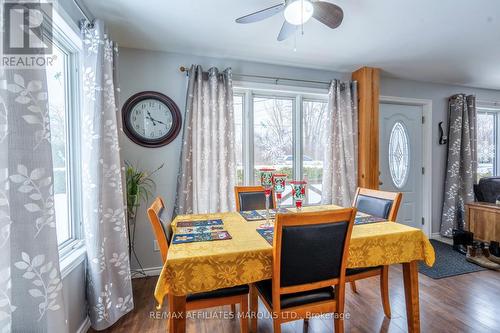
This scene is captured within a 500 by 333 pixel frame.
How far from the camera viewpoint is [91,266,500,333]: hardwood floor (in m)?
1.87

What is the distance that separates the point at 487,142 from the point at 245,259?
17.4 feet

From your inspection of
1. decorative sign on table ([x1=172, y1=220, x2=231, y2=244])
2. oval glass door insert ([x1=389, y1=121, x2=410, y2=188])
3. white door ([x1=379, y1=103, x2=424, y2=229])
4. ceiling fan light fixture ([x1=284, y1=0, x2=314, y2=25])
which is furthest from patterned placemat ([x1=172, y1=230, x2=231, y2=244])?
oval glass door insert ([x1=389, y1=121, x2=410, y2=188])

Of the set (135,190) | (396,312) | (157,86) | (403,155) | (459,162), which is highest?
(157,86)

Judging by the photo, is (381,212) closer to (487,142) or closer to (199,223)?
(199,223)

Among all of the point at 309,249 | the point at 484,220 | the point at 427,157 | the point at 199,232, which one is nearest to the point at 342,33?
the point at 309,249

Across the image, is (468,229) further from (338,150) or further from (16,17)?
(16,17)

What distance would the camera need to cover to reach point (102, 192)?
1879 mm

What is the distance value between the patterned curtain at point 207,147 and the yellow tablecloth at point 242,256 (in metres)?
1.18

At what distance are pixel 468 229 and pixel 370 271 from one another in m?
2.76

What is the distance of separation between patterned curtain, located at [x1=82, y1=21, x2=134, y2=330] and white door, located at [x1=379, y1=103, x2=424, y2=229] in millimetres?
3419

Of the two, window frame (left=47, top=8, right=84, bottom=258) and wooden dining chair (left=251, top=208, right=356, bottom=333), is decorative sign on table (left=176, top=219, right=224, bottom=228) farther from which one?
window frame (left=47, top=8, right=84, bottom=258)

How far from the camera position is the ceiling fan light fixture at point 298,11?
155 centimetres

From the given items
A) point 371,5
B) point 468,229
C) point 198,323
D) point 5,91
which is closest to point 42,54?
point 5,91

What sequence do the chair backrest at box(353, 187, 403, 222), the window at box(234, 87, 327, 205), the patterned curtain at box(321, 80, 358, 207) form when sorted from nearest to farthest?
the chair backrest at box(353, 187, 403, 222)
the window at box(234, 87, 327, 205)
the patterned curtain at box(321, 80, 358, 207)
